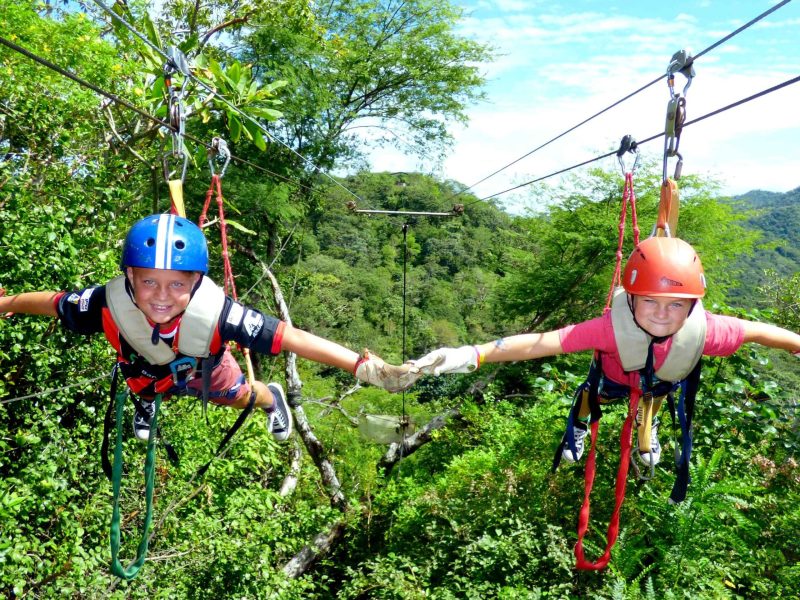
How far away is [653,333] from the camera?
2.75 metres

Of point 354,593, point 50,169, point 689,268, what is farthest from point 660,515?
point 50,169

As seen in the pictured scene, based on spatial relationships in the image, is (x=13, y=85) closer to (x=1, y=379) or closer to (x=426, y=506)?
(x=1, y=379)

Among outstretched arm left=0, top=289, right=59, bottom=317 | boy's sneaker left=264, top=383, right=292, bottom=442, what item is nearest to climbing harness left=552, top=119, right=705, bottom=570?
boy's sneaker left=264, top=383, right=292, bottom=442

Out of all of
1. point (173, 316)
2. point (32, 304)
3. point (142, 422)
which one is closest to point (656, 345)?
point (173, 316)

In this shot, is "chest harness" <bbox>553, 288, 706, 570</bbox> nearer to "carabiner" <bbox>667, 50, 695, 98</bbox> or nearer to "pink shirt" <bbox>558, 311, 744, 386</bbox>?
"pink shirt" <bbox>558, 311, 744, 386</bbox>

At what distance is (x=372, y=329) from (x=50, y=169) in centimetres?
3261

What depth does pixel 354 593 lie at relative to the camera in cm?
759

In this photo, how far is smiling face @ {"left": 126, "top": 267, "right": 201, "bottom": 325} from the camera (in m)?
2.66

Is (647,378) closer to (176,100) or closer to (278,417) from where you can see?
(278,417)

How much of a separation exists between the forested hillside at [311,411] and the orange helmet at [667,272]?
8.85ft

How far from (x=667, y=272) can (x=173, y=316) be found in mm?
2225

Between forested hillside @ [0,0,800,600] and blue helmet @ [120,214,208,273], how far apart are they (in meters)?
1.38

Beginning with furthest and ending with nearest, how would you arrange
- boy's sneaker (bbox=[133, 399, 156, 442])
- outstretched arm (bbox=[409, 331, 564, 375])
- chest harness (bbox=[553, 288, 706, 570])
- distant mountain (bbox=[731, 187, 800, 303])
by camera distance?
distant mountain (bbox=[731, 187, 800, 303]), boy's sneaker (bbox=[133, 399, 156, 442]), chest harness (bbox=[553, 288, 706, 570]), outstretched arm (bbox=[409, 331, 564, 375])

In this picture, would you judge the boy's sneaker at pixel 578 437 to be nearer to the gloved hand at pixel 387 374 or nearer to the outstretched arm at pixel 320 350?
the gloved hand at pixel 387 374
